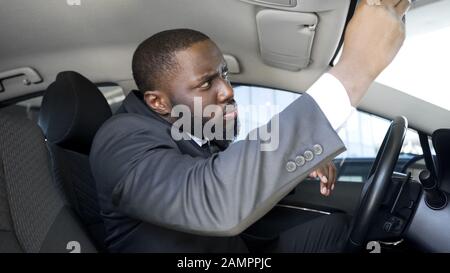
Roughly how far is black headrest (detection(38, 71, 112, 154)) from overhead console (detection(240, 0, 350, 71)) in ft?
1.95

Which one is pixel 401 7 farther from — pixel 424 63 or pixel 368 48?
pixel 424 63

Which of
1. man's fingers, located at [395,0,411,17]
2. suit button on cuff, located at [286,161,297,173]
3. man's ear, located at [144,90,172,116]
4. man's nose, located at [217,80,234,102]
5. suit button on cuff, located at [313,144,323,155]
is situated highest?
man's fingers, located at [395,0,411,17]

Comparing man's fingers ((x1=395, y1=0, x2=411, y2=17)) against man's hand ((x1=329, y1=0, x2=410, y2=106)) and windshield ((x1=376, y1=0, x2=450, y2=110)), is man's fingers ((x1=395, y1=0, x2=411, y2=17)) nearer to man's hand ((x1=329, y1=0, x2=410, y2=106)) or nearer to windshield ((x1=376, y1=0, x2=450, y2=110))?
man's hand ((x1=329, y1=0, x2=410, y2=106))

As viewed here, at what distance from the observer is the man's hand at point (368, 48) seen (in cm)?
74

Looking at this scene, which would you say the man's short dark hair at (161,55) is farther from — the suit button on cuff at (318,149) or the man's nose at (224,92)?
the suit button on cuff at (318,149)

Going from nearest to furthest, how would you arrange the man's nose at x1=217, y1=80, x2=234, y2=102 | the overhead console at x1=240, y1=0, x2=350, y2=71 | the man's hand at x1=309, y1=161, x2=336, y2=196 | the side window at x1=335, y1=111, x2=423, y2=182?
1. the man's nose at x1=217, y1=80, x2=234, y2=102
2. the man's hand at x1=309, y1=161, x2=336, y2=196
3. the overhead console at x1=240, y1=0, x2=350, y2=71
4. the side window at x1=335, y1=111, x2=423, y2=182

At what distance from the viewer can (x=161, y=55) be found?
115 cm

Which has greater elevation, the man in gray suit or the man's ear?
the man in gray suit

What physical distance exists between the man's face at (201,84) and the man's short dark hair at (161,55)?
0.02 m

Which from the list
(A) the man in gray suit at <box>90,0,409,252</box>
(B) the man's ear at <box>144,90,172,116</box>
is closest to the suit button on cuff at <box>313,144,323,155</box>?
(A) the man in gray suit at <box>90,0,409,252</box>

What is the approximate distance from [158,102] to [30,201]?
37cm

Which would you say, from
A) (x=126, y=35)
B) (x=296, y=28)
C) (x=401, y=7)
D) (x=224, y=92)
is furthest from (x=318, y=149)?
(x=126, y=35)

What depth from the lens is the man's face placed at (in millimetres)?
1091
